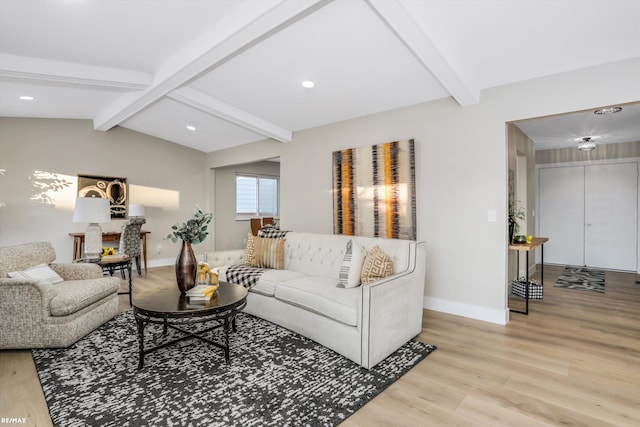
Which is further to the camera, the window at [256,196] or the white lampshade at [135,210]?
the window at [256,196]

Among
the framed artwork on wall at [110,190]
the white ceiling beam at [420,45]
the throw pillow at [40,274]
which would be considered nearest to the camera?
the white ceiling beam at [420,45]

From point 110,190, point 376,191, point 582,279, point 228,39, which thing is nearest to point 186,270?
point 228,39

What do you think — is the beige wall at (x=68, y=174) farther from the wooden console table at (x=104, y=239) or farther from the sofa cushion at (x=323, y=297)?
the sofa cushion at (x=323, y=297)

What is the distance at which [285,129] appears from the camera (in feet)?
17.0

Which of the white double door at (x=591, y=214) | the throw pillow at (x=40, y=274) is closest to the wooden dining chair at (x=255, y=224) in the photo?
the throw pillow at (x=40, y=274)

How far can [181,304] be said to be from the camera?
2.46 meters

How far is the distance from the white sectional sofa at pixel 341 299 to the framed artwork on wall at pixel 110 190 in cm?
323

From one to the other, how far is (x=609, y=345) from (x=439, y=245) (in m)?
1.63

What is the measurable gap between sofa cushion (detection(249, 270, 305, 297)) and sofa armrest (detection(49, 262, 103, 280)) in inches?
66.1

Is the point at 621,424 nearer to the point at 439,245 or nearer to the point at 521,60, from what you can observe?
the point at 439,245

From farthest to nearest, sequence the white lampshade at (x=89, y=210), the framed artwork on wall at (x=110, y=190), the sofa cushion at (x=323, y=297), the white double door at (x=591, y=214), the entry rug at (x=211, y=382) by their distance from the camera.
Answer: the white double door at (x=591, y=214)
the framed artwork on wall at (x=110, y=190)
the white lampshade at (x=89, y=210)
the sofa cushion at (x=323, y=297)
the entry rug at (x=211, y=382)

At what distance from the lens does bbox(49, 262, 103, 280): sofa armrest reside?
11.1ft

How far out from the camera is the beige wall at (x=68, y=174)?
16.4ft

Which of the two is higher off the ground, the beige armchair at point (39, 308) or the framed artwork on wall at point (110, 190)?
the framed artwork on wall at point (110, 190)
